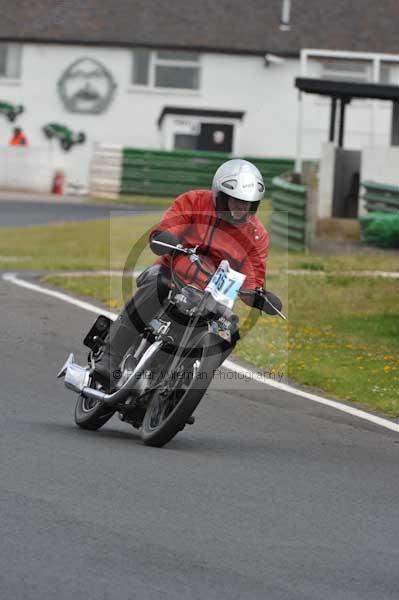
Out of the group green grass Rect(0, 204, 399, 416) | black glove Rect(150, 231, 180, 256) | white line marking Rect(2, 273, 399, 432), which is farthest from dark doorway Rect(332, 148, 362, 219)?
black glove Rect(150, 231, 180, 256)

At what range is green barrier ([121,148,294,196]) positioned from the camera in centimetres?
4678

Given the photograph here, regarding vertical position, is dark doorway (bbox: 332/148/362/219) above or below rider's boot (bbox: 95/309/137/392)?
above

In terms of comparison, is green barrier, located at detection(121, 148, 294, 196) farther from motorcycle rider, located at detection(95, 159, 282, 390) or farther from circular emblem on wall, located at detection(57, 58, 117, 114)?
motorcycle rider, located at detection(95, 159, 282, 390)

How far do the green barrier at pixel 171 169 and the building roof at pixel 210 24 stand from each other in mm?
6308

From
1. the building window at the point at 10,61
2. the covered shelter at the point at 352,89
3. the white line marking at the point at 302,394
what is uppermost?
the building window at the point at 10,61

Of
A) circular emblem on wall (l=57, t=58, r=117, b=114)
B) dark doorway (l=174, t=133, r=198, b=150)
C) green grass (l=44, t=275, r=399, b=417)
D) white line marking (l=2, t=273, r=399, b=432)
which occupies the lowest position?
white line marking (l=2, t=273, r=399, b=432)

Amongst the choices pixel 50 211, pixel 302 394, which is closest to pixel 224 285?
pixel 302 394

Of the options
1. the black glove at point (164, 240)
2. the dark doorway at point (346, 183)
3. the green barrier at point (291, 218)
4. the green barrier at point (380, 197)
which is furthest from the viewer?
the dark doorway at point (346, 183)

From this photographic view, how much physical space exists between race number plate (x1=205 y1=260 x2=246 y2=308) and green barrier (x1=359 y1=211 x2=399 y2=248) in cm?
1827

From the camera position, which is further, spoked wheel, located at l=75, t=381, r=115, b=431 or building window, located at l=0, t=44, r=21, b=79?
building window, located at l=0, t=44, r=21, b=79

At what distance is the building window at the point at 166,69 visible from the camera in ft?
173

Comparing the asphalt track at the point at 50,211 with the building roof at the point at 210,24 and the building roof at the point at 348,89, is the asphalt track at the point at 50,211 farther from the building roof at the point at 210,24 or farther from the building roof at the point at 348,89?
the building roof at the point at 210,24

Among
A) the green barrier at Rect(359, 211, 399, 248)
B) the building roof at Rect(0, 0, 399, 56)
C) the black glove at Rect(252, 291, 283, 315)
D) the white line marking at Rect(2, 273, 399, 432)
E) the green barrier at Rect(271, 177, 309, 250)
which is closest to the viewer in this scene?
the black glove at Rect(252, 291, 283, 315)

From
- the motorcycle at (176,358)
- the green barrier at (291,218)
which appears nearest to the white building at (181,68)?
the green barrier at (291,218)
